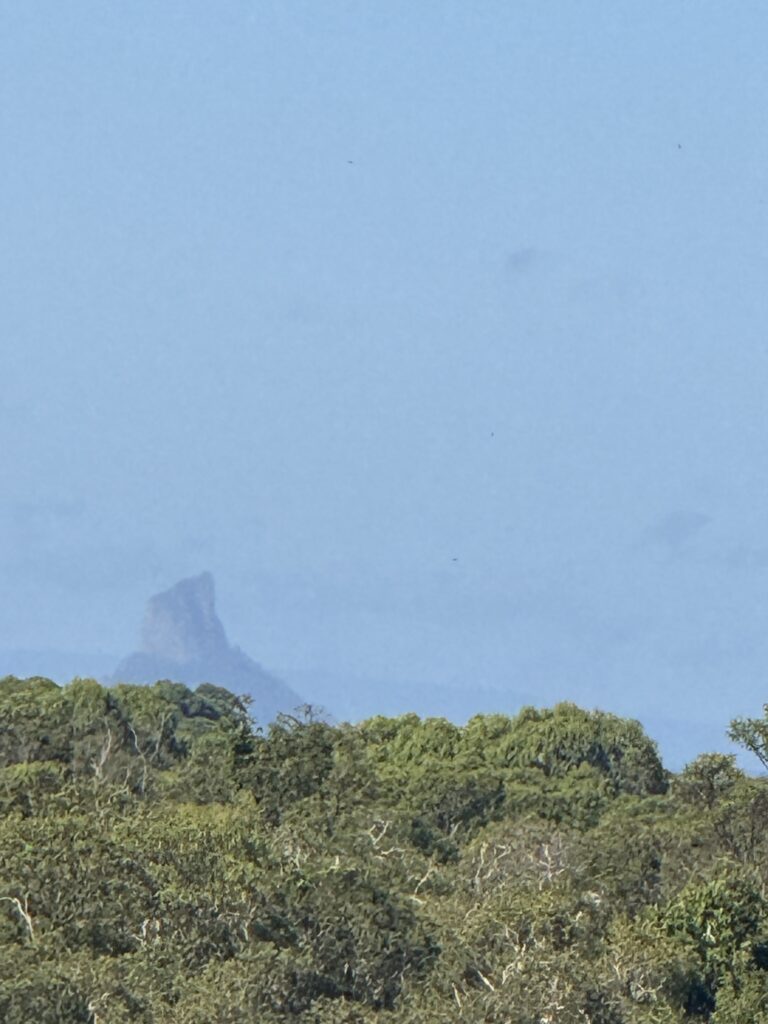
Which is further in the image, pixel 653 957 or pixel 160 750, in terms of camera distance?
pixel 160 750

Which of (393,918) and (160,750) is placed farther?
(160,750)

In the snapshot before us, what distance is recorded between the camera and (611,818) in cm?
6219

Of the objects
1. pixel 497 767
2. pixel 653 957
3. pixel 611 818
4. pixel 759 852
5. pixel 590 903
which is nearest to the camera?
pixel 653 957

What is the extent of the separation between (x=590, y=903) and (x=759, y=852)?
9486 mm

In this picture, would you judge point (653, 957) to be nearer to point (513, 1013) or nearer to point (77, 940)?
point (513, 1013)

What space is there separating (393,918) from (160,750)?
39640 millimetres

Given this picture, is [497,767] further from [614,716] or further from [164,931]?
[164,931]

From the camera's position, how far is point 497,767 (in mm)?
72375

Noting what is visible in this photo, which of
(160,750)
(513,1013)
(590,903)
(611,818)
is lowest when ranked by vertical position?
(513,1013)

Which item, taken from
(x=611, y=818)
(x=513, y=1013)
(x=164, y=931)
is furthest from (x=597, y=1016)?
(x=611, y=818)

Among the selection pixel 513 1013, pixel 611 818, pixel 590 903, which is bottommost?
pixel 513 1013

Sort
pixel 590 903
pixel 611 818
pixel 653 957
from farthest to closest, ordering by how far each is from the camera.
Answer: pixel 611 818
pixel 590 903
pixel 653 957

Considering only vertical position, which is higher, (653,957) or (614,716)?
(614,716)

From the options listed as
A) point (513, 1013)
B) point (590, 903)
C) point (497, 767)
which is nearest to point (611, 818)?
point (497, 767)
